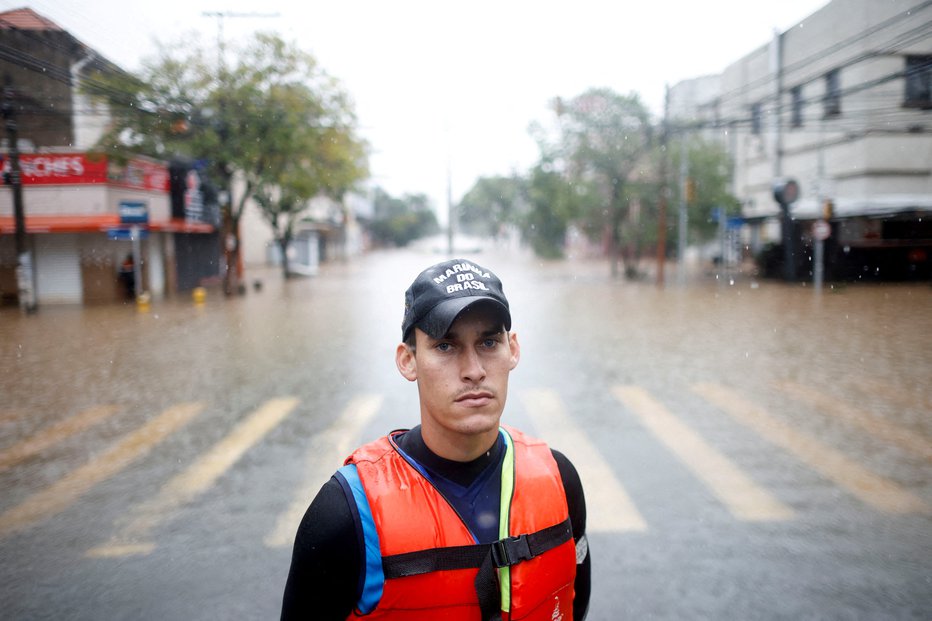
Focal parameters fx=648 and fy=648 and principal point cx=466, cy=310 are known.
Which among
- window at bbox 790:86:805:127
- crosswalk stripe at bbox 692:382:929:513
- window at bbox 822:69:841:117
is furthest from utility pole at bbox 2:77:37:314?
window at bbox 790:86:805:127

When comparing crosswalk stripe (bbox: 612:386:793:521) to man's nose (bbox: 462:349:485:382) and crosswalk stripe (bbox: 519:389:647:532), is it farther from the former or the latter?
man's nose (bbox: 462:349:485:382)

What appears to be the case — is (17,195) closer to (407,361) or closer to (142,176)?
(407,361)

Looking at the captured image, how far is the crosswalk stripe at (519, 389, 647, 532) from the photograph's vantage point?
167 inches

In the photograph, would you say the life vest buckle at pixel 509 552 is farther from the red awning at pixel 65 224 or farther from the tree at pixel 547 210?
the tree at pixel 547 210

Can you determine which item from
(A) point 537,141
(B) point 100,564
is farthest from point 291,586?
(A) point 537,141

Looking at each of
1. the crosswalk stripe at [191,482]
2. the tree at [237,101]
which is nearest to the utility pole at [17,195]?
the tree at [237,101]

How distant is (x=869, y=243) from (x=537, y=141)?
15.8m

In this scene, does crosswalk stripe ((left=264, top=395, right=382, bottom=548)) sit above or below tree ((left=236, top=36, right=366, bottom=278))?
below

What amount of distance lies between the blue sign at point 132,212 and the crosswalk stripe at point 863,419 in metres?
9.82

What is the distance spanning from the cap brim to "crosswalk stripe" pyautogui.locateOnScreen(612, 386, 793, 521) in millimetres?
3679

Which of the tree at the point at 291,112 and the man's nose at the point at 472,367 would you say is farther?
the tree at the point at 291,112

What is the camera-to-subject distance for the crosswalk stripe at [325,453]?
4152 millimetres

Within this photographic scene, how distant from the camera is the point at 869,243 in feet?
35.6

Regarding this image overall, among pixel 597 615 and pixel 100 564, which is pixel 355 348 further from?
pixel 597 615
